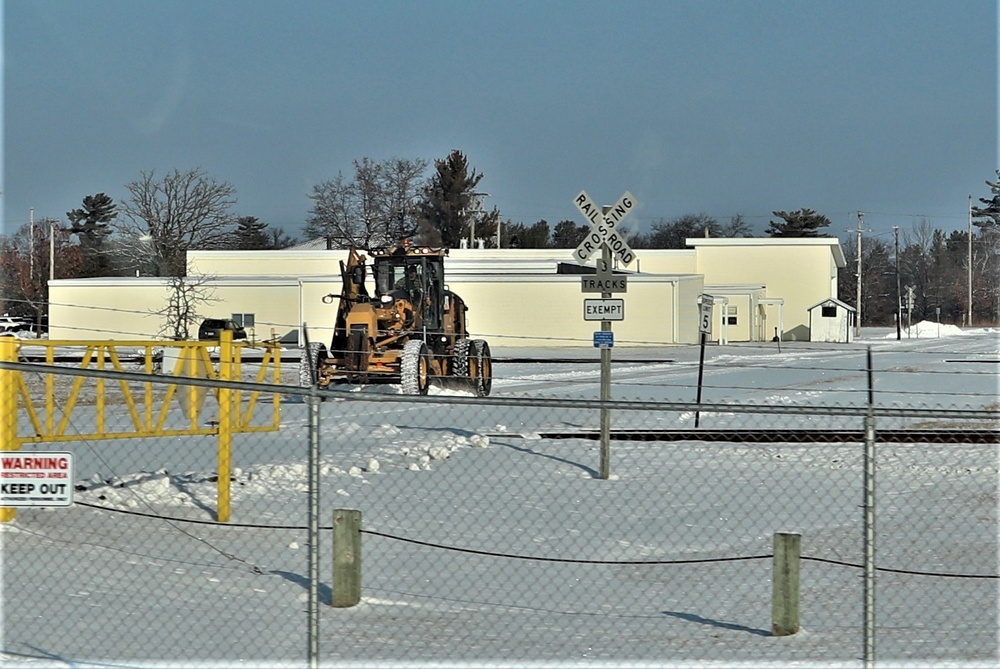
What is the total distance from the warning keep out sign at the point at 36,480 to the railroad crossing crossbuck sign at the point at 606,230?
27.1 feet

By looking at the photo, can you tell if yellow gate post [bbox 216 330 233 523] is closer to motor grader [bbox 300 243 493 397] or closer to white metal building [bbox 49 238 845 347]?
motor grader [bbox 300 243 493 397]

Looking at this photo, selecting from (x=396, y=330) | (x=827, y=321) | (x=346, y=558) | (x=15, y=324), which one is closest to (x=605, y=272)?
(x=346, y=558)

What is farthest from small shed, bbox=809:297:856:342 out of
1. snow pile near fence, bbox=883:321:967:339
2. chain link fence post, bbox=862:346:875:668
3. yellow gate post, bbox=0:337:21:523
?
chain link fence post, bbox=862:346:875:668

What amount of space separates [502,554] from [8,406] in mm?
4391

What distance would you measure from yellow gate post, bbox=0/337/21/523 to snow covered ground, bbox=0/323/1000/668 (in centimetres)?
64

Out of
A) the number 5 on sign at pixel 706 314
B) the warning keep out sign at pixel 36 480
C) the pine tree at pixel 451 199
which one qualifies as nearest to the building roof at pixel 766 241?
the pine tree at pixel 451 199

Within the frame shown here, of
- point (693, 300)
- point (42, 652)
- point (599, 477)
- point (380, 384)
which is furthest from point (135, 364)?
point (693, 300)

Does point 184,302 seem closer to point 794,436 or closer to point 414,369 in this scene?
point 414,369

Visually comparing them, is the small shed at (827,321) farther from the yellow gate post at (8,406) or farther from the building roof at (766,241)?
the yellow gate post at (8,406)

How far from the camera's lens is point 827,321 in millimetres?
74500

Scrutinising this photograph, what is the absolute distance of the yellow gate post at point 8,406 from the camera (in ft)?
32.3

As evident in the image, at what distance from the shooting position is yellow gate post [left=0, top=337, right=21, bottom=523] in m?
9.86

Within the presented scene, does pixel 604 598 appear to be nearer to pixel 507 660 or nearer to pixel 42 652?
pixel 507 660

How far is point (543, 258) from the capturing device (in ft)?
246
